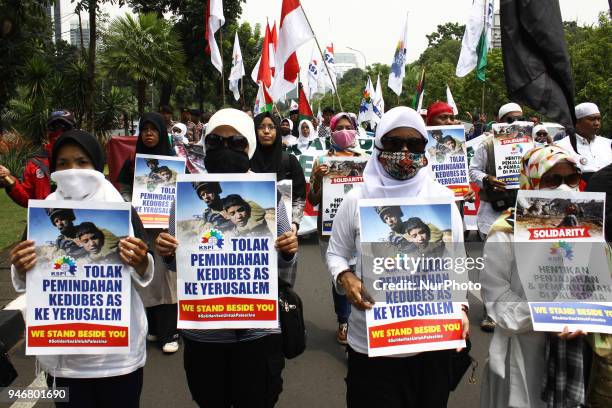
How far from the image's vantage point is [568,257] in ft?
7.89

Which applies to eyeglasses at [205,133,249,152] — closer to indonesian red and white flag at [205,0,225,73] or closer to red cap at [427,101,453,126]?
red cap at [427,101,453,126]

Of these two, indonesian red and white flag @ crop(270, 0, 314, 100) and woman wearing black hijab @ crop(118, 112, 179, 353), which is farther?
indonesian red and white flag @ crop(270, 0, 314, 100)

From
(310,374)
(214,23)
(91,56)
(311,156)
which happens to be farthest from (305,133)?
(91,56)

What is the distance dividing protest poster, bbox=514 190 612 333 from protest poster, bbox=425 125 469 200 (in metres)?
3.22

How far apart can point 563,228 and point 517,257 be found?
216 millimetres

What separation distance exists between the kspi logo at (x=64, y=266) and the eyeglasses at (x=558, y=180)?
2.03 m

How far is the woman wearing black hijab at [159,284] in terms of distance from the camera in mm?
4801

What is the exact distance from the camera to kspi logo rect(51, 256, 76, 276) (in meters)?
2.41

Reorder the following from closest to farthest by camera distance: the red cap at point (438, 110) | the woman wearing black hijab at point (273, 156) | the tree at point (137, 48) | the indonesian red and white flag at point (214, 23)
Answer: the woman wearing black hijab at point (273, 156) → the red cap at point (438, 110) → the indonesian red and white flag at point (214, 23) → the tree at point (137, 48)

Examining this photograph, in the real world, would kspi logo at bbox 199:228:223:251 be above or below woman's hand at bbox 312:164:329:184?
below

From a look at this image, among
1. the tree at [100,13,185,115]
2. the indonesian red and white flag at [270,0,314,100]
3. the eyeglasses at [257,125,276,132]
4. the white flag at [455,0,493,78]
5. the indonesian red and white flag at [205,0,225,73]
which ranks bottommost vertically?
the eyeglasses at [257,125,276,132]

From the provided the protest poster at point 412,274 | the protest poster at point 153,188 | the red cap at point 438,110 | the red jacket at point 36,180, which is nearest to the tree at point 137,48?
the red cap at point 438,110

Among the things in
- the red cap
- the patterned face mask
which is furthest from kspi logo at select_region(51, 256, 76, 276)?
the red cap

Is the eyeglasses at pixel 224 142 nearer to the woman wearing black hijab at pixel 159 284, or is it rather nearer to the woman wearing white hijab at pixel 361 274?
the woman wearing white hijab at pixel 361 274
